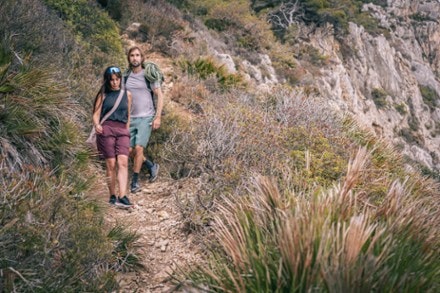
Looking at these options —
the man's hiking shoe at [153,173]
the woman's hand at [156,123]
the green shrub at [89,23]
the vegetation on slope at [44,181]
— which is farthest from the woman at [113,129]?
the green shrub at [89,23]

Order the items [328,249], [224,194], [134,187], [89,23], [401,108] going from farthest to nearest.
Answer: [401,108] < [89,23] < [134,187] < [224,194] < [328,249]

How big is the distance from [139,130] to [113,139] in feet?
2.24

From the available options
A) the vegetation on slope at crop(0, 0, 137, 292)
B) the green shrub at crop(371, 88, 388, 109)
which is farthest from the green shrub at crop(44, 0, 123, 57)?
the green shrub at crop(371, 88, 388, 109)

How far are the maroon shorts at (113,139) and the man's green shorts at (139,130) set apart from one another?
0.56 metres

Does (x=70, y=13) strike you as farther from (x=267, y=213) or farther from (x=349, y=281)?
(x=349, y=281)

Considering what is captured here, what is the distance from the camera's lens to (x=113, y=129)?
5.46 m

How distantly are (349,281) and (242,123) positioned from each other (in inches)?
154

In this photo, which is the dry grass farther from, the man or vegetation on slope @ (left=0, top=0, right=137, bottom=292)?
the man

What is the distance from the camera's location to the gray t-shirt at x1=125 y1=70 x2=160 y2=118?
611 cm

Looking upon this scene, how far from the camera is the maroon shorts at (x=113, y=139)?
17.9 ft

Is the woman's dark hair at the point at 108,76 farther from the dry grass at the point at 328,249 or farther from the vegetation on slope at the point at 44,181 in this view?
the dry grass at the point at 328,249

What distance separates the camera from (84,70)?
25.7 feet

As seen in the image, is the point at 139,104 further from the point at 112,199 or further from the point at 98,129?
the point at 112,199

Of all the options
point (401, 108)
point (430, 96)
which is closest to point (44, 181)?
point (401, 108)
